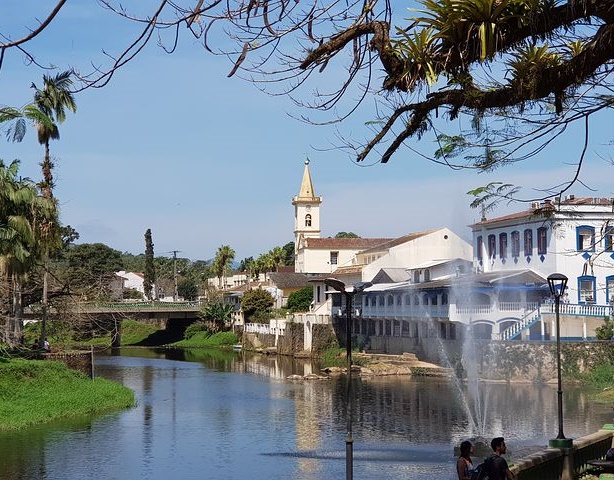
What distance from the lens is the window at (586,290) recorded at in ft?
177

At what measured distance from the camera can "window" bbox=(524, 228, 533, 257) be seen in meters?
56.1

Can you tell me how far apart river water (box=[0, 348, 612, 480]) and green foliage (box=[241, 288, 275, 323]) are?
33.3 metres

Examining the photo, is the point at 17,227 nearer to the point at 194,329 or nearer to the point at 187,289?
the point at 194,329

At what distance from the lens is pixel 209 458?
29.6 metres

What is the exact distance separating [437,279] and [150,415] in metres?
31.3

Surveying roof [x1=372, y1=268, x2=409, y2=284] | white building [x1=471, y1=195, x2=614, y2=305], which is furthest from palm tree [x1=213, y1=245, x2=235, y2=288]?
white building [x1=471, y1=195, x2=614, y2=305]

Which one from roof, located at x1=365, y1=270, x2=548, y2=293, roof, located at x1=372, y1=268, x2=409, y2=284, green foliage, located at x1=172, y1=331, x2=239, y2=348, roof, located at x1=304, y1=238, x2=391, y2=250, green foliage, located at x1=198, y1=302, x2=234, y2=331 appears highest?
roof, located at x1=304, y1=238, x2=391, y2=250

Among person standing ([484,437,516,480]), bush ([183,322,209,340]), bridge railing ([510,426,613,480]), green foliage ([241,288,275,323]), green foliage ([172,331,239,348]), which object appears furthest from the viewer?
bush ([183,322,209,340])

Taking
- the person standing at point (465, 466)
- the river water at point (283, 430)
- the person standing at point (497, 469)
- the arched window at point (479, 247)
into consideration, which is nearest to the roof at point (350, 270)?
the arched window at point (479, 247)

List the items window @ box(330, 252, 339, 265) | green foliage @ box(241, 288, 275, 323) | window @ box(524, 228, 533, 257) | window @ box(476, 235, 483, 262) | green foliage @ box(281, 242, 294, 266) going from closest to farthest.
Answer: window @ box(524, 228, 533, 257)
window @ box(476, 235, 483, 262)
green foliage @ box(241, 288, 275, 323)
window @ box(330, 252, 339, 265)
green foliage @ box(281, 242, 294, 266)

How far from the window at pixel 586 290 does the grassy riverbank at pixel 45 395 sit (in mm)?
27654

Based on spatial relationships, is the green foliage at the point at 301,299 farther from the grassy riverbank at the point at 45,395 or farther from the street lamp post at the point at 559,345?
the street lamp post at the point at 559,345

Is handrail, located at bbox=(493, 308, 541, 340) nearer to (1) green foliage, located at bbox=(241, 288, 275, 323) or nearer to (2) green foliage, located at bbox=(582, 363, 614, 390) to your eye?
(2) green foliage, located at bbox=(582, 363, 614, 390)

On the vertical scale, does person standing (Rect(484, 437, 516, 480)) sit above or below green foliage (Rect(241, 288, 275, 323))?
below
